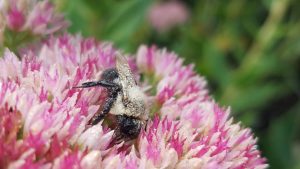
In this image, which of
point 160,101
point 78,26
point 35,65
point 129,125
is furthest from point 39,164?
point 78,26

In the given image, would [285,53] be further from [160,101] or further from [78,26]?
[160,101]

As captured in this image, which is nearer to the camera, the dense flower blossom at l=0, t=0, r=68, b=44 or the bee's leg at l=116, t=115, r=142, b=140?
the bee's leg at l=116, t=115, r=142, b=140

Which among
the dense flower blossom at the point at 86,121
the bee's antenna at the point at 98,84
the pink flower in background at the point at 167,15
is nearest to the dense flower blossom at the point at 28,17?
the dense flower blossom at the point at 86,121

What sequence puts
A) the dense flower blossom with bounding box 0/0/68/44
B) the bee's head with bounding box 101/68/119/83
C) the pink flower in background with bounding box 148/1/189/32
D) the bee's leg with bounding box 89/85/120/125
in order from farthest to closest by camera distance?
1. the pink flower in background with bounding box 148/1/189/32
2. the dense flower blossom with bounding box 0/0/68/44
3. the bee's head with bounding box 101/68/119/83
4. the bee's leg with bounding box 89/85/120/125

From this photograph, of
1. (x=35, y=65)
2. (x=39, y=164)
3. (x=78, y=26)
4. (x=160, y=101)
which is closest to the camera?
(x=39, y=164)

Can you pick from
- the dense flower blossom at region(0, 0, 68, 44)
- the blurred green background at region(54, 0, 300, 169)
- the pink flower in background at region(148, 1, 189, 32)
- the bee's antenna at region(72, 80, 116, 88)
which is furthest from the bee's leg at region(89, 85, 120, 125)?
the pink flower in background at region(148, 1, 189, 32)

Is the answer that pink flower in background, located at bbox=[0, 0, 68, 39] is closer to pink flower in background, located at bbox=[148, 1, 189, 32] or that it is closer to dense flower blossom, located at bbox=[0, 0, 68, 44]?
dense flower blossom, located at bbox=[0, 0, 68, 44]
